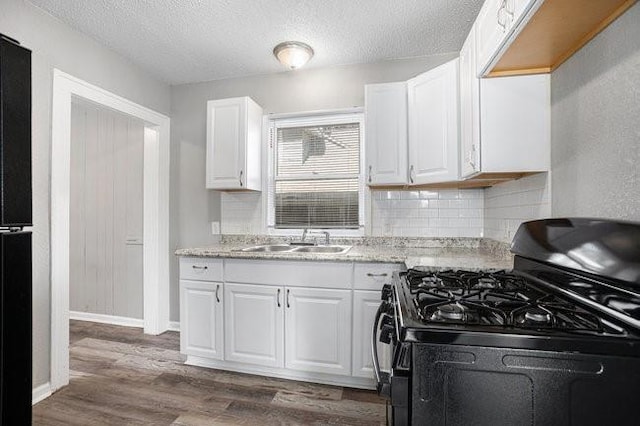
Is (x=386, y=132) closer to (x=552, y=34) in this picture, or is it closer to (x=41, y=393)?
(x=552, y=34)

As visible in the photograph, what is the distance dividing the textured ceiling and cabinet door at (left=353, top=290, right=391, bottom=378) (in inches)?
75.4

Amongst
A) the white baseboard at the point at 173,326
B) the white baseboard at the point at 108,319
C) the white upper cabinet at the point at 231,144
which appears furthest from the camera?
the white baseboard at the point at 108,319

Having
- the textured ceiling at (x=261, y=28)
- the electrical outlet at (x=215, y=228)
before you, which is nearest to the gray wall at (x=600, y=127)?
the textured ceiling at (x=261, y=28)

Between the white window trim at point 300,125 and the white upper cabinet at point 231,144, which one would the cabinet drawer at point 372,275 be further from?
the white upper cabinet at point 231,144

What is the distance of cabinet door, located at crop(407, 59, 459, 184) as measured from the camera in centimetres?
216

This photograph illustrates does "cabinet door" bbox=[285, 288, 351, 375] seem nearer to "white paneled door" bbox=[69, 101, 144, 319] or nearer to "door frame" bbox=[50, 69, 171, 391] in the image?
"door frame" bbox=[50, 69, 171, 391]

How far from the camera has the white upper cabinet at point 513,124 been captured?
1.68m

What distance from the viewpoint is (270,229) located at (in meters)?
3.14

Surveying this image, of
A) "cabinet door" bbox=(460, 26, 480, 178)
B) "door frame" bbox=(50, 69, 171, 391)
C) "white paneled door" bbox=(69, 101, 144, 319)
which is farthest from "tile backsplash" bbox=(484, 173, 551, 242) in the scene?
"white paneled door" bbox=(69, 101, 144, 319)

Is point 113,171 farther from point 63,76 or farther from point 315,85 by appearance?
point 315,85

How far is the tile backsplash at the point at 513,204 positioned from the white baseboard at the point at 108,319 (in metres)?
3.54

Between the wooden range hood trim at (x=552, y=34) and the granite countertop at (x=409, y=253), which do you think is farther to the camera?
the granite countertop at (x=409, y=253)

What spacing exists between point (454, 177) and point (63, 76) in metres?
2.82

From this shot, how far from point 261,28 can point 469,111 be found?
160 centimetres
